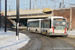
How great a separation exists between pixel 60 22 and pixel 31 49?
31.9 feet

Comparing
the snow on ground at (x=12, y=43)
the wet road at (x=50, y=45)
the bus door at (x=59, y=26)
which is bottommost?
the wet road at (x=50, y=45)

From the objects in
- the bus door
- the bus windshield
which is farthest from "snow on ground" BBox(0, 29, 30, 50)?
the bus windshield

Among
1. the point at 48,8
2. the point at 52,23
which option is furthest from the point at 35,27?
the point at 48,8

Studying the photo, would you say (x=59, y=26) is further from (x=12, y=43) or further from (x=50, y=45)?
(x=12, y=43)

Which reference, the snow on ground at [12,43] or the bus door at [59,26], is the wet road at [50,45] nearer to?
the snow on ground at [12,43]

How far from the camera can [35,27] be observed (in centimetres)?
2556

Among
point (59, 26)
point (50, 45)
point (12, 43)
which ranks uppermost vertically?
point (59, 26)

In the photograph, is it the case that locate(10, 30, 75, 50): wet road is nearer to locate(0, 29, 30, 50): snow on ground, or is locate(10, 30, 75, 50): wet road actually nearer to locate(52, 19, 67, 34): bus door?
locate(0, 29, 30, 50): snow on ground

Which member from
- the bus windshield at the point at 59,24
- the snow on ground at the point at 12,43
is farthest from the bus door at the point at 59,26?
the snow on ground at the point at 12,43

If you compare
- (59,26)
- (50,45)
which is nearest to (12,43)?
(50,45)

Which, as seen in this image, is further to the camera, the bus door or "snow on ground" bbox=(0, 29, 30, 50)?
the bus door

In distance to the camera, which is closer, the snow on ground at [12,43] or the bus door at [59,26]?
the snow on ground at [12,43]

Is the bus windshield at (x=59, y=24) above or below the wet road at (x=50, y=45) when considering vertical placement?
above

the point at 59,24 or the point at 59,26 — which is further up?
the point at 59,24
